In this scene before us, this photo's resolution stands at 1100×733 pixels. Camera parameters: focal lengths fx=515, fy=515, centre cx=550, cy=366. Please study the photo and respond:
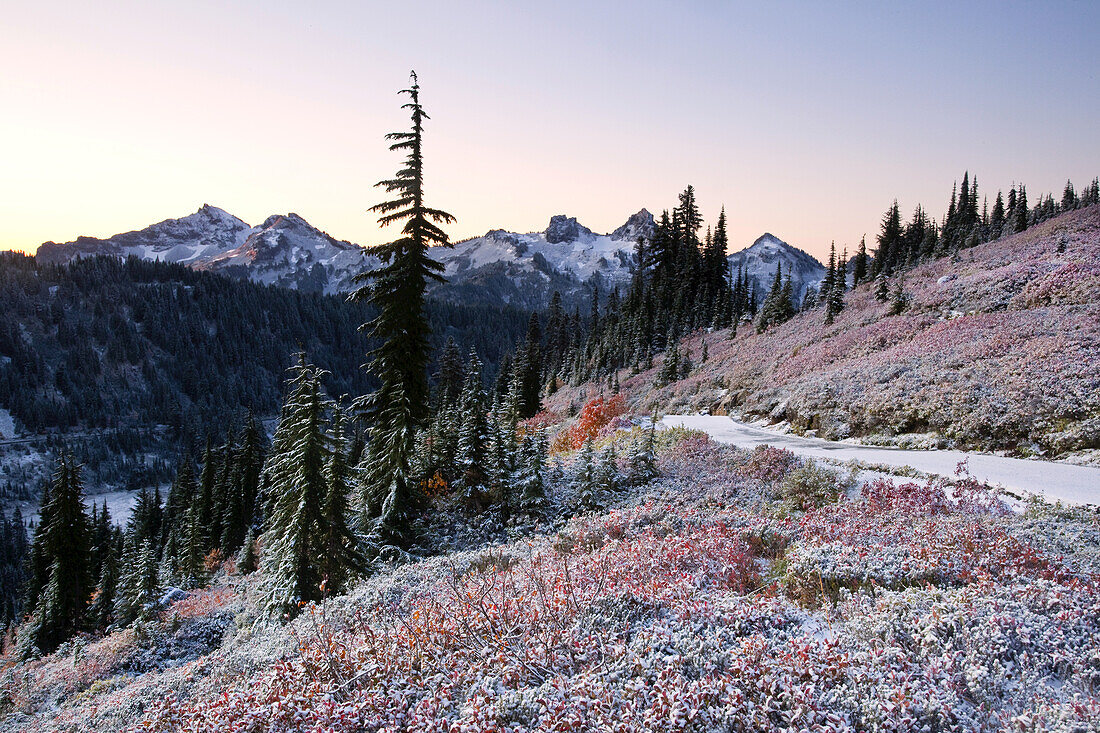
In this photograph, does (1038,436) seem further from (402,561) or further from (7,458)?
(7,458)

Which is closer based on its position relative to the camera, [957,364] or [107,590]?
[957,364]

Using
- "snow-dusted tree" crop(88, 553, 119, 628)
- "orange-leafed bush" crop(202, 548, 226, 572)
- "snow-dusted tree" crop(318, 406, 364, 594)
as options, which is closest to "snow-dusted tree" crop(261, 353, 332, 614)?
"snow-dusted tree" crop(318, 406, 364, 594)

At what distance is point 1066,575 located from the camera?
260 inches

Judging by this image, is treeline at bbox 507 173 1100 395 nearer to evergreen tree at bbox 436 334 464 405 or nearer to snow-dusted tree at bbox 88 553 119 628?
evergreen tree at bbox 436 334 464 405

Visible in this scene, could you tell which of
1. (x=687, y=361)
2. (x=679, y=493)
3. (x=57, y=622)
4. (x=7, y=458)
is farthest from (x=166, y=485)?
(x=679, y=493)

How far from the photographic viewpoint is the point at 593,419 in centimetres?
3077

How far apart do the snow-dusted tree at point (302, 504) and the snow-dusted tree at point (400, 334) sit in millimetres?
2347

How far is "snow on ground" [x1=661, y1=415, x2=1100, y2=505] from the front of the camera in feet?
34.0

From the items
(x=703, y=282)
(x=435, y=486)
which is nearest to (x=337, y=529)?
(x=435, y=486)

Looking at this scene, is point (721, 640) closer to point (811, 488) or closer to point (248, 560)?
point (811, 488)

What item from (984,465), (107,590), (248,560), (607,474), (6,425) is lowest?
(6,425)

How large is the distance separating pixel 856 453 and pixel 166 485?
17782 cm

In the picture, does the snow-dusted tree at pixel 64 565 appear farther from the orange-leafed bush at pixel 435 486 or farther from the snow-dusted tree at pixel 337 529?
the orange-leafed bush at pixel 435 486

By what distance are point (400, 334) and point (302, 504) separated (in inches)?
242
